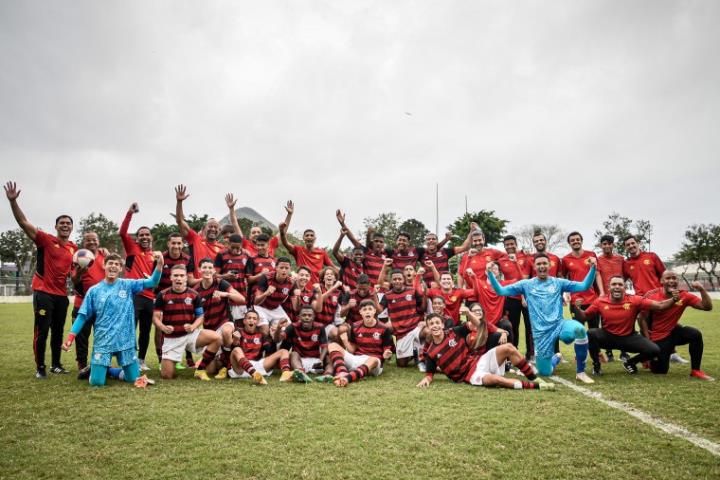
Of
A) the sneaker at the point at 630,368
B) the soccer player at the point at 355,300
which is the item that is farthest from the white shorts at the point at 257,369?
the sneaker at the point at 630,368

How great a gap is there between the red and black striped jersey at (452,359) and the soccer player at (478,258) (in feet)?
8.31

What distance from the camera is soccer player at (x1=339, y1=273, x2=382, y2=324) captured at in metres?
7.71

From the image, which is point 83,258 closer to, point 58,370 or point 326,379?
point 58,370

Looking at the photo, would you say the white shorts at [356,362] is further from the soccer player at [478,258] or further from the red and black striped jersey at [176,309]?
the soccer player at [478,258]

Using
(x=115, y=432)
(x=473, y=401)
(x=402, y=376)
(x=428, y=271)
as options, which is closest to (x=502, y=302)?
(x=428, y=271)

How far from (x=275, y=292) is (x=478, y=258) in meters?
3.92

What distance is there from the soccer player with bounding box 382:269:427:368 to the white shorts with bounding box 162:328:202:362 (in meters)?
3.29

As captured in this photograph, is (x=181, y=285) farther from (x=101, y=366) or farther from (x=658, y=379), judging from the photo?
(x=658, y=379)

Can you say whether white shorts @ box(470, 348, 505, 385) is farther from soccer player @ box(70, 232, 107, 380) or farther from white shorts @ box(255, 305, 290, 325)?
soccer player @ box(70, 232, 107, 380)

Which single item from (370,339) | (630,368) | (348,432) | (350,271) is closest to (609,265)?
(630,368)

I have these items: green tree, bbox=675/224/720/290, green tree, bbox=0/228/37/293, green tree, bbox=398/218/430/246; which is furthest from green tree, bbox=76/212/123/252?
green tree, bbox=675/224/720/290

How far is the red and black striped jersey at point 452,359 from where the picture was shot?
5980 mm

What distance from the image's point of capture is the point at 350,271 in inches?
358

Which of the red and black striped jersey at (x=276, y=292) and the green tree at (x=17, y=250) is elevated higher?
the green tree at (x=17, y=250)
